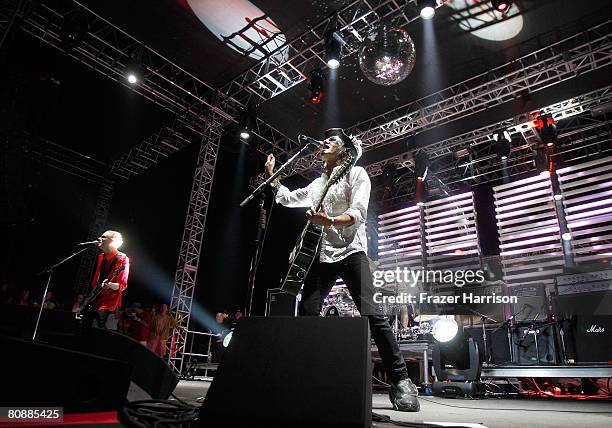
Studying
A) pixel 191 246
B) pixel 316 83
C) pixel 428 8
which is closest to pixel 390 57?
pixel 428 8

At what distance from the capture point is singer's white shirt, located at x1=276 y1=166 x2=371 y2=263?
2.71 m

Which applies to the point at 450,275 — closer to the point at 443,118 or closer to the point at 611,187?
the point at 443,118

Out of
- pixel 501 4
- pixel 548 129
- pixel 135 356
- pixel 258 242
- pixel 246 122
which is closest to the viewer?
pixel 135 356

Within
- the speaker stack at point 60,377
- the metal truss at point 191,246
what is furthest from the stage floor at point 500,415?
the metal truss at point 191,246

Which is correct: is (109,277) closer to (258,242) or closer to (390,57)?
(258,242)

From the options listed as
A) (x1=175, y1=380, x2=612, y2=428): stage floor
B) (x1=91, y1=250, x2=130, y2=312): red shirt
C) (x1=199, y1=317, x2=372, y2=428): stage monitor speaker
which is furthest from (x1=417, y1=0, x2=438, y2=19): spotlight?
(x1=199, y1=317, x2=372, y2=428): stage monitor speaker

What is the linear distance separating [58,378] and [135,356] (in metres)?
1.51

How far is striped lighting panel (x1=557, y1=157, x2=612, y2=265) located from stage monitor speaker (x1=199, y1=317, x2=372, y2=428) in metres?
10.7

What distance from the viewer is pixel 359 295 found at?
105 inches

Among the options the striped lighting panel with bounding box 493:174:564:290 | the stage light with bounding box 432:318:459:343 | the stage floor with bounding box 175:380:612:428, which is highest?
the striped lighting panel with bounding box 493:174:564:290

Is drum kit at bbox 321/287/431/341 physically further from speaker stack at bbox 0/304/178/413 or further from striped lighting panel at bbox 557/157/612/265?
speaker stack at bbox 0/304/178/413

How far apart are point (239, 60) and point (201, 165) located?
2882 mm

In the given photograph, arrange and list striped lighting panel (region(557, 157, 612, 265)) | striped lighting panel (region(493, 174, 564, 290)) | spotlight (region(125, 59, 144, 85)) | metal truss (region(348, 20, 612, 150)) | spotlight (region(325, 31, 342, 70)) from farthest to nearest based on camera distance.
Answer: striped lighting panel (region(493, 174, 564, 290)) → striped lighting panel (region(557, 157, 612, 265)) → spotlight (region(125, 59, 144, 85)) → metal truss (region(348, 20, 612, 150)) → spotlight (region(325, 31, 342, 70))

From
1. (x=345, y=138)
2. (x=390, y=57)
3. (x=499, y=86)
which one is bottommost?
(x=345, y=138)
